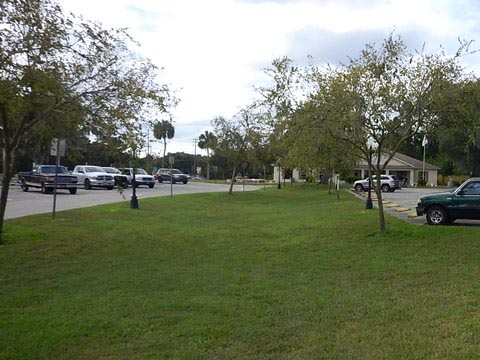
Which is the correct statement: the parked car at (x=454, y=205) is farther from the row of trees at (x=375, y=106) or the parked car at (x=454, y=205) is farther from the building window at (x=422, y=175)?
the building window at (x=422, y=175)

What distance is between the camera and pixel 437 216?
17.2 meters

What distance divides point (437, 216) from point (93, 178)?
1164 inches

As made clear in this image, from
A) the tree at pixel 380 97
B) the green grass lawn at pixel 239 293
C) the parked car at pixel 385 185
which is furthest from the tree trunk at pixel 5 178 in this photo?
the parked car at pixel 385 185

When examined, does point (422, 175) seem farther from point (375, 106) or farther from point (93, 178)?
point (375, 106)

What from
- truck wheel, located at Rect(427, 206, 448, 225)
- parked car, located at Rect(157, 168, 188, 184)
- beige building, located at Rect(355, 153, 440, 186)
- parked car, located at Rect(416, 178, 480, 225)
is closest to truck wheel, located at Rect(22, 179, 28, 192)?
parked car, located at Rect(416, 178, 480, 225)

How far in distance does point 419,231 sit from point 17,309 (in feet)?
35.5

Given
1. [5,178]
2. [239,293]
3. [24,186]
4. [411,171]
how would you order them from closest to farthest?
[239,293]
[5,178]
[24,186]
[411,171]

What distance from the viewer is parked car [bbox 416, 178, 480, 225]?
1655 cm

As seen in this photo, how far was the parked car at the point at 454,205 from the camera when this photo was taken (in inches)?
651

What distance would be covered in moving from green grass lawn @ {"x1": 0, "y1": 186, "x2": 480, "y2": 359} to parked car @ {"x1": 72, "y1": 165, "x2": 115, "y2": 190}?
25.0 meters

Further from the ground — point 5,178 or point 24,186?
point 5,178

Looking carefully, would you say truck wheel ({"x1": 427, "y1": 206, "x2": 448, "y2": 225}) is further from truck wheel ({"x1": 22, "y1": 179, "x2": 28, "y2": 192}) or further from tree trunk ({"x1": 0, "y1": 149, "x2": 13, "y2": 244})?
truck wheel ({"x1": 22, "y1": 179, "x2": 28, "y2": 192})

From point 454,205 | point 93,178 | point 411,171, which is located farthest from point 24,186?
point 411,171

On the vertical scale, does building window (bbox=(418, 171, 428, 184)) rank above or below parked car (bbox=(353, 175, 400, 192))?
above
